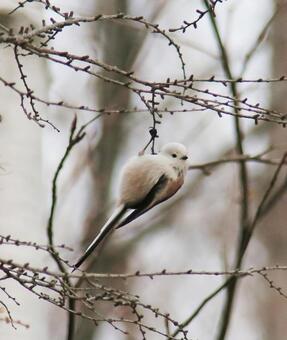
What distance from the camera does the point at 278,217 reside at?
189 inches

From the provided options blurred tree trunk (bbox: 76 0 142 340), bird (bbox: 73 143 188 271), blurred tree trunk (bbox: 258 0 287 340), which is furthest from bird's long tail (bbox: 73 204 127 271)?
blurred tree trunk (bbox: 258 0 287 340)

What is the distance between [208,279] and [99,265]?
2.21 meters

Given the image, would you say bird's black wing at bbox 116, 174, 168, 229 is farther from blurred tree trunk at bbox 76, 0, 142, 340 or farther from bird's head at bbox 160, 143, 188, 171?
blurred tree trunk at bbox 76, 0, 142, 340

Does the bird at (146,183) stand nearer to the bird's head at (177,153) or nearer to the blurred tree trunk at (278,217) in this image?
the bird's head at (177,153)

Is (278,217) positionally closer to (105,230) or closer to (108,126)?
(108,126)

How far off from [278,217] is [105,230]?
3689mm

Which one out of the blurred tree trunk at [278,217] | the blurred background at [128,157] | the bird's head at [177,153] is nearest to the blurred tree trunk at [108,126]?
the blurred background at [128,157]

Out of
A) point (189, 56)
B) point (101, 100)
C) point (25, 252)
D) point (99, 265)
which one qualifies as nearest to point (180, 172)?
point (25, 252)

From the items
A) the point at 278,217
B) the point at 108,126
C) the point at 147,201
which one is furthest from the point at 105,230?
the point at 278,217

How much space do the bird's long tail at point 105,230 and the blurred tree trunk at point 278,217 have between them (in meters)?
3.25

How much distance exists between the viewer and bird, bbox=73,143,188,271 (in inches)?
50.4

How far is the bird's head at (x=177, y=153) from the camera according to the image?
4.35ft

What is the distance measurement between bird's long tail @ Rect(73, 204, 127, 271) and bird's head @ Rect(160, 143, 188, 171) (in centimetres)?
11

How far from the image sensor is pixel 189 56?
605cm
